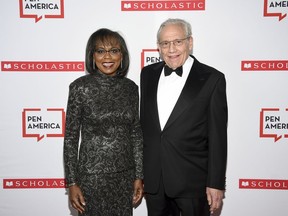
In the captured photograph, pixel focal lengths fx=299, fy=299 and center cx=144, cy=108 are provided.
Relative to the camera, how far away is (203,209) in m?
1.70

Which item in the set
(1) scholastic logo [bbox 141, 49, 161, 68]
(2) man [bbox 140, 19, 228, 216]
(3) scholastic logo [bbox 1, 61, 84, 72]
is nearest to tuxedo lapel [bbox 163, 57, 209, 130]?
(2) man [bbox 140, 19, 228, 216]

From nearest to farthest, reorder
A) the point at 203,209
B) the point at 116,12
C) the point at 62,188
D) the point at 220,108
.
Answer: the point at 220,108
the point at 203,209
the point at 116,12
the point at 62,188

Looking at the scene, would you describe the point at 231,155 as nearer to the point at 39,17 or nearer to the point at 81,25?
the point at 81,25

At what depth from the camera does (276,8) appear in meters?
2.21

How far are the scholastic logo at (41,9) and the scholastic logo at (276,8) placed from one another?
153cm

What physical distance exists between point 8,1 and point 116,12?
823 millimetres

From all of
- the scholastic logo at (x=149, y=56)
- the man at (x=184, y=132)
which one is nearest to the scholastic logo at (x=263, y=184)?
the man at (x=184, y=132)

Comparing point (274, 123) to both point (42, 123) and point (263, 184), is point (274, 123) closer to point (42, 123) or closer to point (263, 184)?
point (263, 184)

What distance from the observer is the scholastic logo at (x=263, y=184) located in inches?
92.1

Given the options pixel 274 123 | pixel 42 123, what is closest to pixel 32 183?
pixel 42 123

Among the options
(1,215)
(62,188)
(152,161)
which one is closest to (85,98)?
(152,161)

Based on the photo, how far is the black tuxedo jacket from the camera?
1.59m

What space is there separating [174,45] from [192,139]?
1.74 feet

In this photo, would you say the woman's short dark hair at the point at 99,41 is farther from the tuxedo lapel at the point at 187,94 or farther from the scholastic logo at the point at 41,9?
the scholastic logo at the point at 41,9
